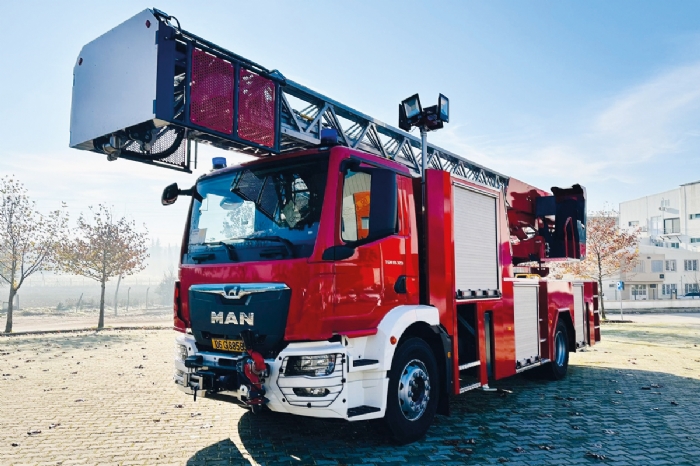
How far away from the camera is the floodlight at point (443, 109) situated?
668 centimetres

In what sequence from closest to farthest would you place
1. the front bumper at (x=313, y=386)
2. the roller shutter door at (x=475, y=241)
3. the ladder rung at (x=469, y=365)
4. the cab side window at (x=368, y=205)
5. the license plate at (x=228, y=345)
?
the front bumper at (x=313, y=386) → the cab side window at (x=368, y=205) → the license plate at (x=228, y=345) → the ladder rung at (x=469, y=365) → the roller shutter door at (x=475, y=241)

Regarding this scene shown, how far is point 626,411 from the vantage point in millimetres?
6492

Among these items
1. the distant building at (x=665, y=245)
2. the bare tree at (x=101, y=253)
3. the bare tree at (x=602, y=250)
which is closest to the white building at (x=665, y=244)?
the distant building at (x=665, y=245)

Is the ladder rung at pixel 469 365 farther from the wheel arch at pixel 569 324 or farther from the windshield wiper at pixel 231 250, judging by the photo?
the wheel arch at pixel 569 324

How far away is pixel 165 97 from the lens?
423 centimetres

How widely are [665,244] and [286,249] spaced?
83546 mm

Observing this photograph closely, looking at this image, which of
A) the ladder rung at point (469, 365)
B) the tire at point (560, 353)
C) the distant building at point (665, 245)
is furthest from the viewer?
the distant building at point (665, 245)

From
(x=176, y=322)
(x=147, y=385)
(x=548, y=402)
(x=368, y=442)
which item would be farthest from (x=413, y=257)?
(x=147, y=385)

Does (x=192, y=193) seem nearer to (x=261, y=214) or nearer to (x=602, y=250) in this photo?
(x=261, y=214)

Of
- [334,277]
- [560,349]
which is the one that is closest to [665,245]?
[560,349]

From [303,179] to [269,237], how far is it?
2.12 feet

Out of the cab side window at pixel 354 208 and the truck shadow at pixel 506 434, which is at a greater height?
the cab side window at pixel 354 208

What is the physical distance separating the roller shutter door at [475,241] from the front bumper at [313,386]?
1.93 metres

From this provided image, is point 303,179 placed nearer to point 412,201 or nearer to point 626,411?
point 412,201
